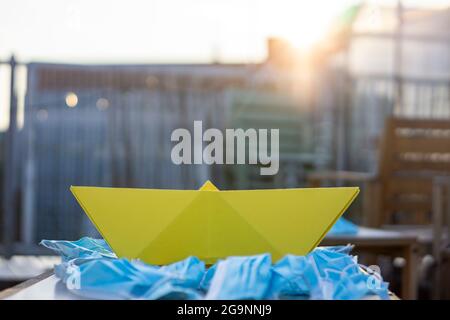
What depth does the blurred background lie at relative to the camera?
17.5ft

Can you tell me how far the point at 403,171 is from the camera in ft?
14.2

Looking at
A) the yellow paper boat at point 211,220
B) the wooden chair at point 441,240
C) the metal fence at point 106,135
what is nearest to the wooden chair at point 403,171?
the wooden chair at point 441,240

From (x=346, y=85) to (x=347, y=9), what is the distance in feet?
2.28

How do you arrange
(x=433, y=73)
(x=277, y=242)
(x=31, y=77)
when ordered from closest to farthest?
1. (x=277, y=242)
2. (x=31, y=77)
3. (x=433, y=73)

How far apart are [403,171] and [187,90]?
85.7 inches

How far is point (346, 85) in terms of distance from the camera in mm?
6230

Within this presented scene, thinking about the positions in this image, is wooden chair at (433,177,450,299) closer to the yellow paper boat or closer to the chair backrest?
the chair backrest

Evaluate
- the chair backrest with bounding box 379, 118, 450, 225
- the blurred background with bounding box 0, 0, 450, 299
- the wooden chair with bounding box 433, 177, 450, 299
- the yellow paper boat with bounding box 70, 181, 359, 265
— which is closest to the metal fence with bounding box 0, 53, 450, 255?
the blurred background with bounding box 0, 0, 450, 299

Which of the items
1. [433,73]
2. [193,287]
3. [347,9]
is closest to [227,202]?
[193,287]

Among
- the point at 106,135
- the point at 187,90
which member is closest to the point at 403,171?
the point at 187,90

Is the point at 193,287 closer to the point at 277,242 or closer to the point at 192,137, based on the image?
the point at 277,242

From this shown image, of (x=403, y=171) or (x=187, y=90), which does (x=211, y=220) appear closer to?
(x=403, y=171)

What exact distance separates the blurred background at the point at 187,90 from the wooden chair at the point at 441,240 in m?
0.94

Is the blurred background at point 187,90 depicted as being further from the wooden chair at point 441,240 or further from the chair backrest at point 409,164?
the wooden chair at point 441,240
